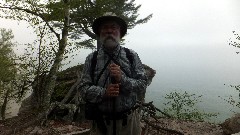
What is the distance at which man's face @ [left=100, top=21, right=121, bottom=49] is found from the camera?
368cm

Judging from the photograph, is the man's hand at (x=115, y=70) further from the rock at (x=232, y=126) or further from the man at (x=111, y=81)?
the rock at (x=232, y=126)

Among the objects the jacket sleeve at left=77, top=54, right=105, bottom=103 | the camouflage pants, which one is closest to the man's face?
the jacket sleeve at left=77, top=54, right=105, bottom=103

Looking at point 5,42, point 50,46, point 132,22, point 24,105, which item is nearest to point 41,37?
point 50,46

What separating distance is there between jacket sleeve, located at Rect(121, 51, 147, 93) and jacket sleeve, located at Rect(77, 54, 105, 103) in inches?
11.9

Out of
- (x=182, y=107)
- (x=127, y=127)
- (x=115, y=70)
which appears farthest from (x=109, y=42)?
(x=182, y=107)

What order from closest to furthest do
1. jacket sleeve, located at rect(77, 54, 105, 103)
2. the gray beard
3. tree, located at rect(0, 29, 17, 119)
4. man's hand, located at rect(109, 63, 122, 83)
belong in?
man's hand, located at rect(109, 63, 122, 83), jacket sleeve, located at rect(77, 54, 105, 103), the gray beard, tree, located at rect(0, 29, 17, 119)

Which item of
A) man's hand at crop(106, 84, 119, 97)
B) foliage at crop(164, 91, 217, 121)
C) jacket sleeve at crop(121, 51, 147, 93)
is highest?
jacket sleeve at crop(121, 51, 147, 93)

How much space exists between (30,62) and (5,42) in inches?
1112

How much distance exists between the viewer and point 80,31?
27.9 meters

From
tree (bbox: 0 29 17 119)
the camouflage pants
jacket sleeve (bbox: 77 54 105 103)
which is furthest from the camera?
tree (bbox: 0 29 17 119)

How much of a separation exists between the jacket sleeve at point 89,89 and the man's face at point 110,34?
284 mm

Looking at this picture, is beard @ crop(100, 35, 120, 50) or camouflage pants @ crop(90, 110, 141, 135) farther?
camouflage pants @ crop(90, 110, 141, 135)

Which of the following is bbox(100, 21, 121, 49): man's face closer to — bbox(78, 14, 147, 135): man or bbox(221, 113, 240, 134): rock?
bbox(78, 14, 147, 135): man

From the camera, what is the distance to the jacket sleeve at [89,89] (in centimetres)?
353
